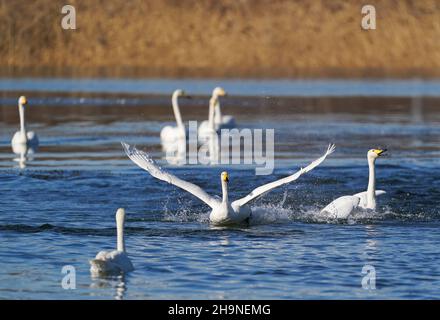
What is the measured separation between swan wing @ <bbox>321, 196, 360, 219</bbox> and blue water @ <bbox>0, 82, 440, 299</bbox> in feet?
0.61

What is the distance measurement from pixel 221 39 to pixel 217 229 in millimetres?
53812

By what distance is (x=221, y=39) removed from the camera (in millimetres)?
71188

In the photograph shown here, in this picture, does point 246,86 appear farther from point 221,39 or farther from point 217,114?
point 217,114

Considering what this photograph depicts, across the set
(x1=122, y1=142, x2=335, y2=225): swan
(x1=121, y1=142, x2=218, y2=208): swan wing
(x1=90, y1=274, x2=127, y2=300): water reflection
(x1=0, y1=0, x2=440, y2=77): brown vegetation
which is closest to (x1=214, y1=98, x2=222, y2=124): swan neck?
(x1=121, y1=142, x2=218, y2=208): swan wing

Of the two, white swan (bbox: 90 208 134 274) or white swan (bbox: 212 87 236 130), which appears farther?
white swan (bbox: 212 87 236 130)

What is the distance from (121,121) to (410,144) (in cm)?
1105

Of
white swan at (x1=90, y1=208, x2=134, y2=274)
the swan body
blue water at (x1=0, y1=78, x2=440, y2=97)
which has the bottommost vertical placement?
white swan at (x1=90, y1=208, x2=134, y2=274)

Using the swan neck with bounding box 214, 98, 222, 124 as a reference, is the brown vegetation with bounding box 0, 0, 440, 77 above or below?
above

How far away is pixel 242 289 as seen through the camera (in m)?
13.9

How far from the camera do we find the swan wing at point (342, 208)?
61.0ft

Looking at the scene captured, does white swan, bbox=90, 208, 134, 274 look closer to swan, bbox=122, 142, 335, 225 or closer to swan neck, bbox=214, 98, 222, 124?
swan, bbox=122, 142, 335, 225

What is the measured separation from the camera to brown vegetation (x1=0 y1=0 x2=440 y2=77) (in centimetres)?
6869

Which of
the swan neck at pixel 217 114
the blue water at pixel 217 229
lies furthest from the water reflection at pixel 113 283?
the swan neck at pixel 217 114

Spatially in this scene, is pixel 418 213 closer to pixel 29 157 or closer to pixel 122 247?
pixel 122 247
